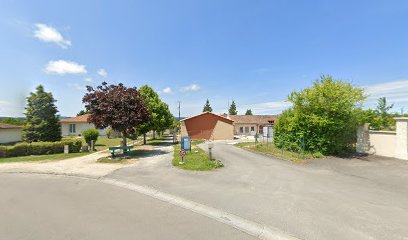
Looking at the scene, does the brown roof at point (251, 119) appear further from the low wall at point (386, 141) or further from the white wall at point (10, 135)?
the white wall at point (10, 135)

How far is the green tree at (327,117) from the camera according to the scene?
13391mm

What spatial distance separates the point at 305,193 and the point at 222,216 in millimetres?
3472

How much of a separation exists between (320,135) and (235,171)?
795 cm

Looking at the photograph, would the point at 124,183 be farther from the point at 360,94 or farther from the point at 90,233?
the point at 360,94

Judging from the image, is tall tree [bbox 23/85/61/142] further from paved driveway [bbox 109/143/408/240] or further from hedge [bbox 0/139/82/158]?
paved driveway [bbox 109/143/408/240]

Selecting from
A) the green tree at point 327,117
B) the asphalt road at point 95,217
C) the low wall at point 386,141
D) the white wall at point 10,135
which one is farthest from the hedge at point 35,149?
→ the low wall at point 386,141

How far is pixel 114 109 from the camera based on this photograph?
1420 cm

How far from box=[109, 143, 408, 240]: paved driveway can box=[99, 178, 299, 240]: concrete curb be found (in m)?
0.24

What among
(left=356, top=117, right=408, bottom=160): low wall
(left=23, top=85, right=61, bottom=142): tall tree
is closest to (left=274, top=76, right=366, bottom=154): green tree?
(left=356, top=117, right=408, bottom=160): low wall

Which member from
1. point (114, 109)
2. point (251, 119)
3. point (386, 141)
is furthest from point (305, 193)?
point (251, 119)

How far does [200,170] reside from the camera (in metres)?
10.1

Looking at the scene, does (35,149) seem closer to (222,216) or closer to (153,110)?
(153,110)

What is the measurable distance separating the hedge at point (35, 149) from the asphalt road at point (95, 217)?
10.0 metres

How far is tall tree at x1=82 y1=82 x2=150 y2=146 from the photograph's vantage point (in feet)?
46.2
